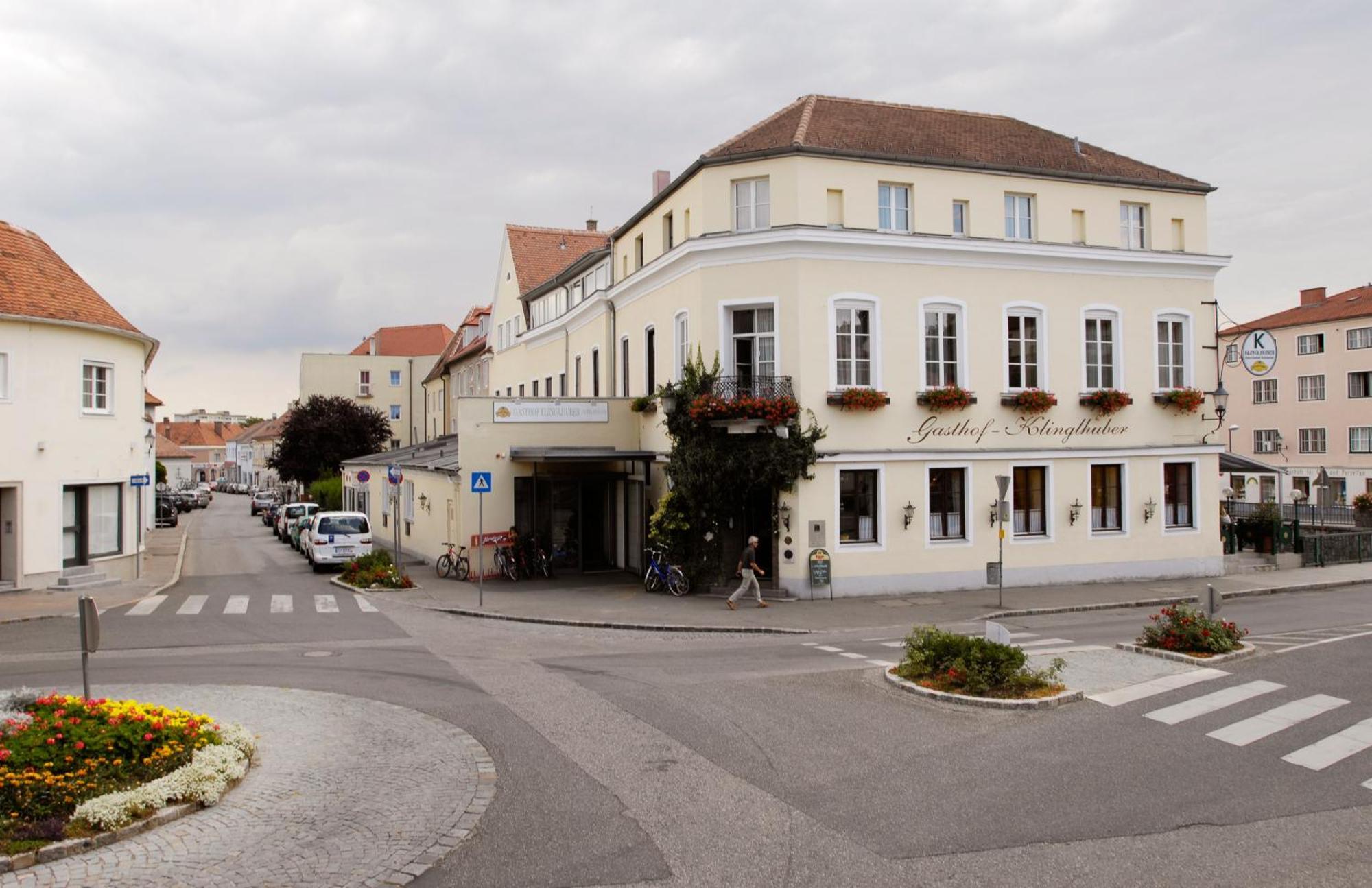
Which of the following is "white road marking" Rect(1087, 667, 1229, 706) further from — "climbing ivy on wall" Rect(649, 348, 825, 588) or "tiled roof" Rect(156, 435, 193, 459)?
"tiled roof" Rect(156, 435, 193, 459)

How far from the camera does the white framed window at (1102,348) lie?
24.4 meters

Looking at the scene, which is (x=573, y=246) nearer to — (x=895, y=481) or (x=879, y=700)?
(x=895, y=481)

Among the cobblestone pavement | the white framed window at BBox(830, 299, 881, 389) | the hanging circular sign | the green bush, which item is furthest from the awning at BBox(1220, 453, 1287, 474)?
the green bush

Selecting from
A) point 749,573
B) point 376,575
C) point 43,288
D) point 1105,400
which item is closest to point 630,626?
point 749,573

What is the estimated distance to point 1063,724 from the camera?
10.7 m

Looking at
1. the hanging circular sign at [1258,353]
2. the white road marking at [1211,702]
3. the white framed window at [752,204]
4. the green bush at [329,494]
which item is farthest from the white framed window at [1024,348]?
the green bush at [329,494]

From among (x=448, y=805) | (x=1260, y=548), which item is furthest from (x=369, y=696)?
(x=1260, y=548)

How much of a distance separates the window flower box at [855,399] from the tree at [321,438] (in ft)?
146

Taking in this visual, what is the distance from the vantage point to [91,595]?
23.1 meters

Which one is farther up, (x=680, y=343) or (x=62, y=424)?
(x=680, y=343)

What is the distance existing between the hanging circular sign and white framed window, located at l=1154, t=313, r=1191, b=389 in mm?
2036

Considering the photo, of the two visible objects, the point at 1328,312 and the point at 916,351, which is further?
the point at 1328,312

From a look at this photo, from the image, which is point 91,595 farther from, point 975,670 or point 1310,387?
point 1310,387

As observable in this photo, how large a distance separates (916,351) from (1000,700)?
1233 centimetres
